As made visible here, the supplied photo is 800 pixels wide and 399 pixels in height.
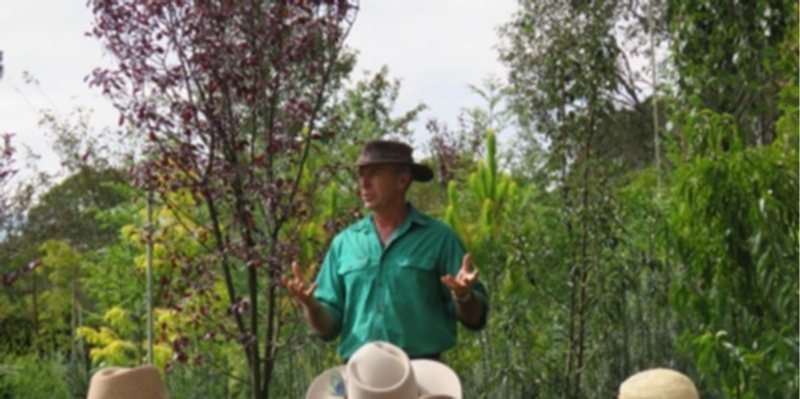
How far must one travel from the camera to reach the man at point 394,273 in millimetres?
4332

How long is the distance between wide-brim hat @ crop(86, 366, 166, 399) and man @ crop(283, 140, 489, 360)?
4.56 feet

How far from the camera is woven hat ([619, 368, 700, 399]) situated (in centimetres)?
263

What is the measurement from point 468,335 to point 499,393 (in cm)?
96

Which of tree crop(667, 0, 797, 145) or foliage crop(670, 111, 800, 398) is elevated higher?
tree crop(667, 0, 797, 145)

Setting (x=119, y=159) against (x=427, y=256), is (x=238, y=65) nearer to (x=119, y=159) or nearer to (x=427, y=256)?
(x=427, y=256)

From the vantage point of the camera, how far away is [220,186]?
263 inches

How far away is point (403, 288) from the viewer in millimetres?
4363

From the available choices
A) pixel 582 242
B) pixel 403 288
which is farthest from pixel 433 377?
pixel 582 242

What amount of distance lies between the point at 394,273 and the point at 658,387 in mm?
1789

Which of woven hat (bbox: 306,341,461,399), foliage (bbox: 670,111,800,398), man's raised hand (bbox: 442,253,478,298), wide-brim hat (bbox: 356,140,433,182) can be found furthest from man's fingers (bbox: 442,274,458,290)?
foliage (bbox: 670,111,800,398)

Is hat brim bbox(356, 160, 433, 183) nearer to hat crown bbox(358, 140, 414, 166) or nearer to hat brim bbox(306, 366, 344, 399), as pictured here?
hat crown bbox(358, 140, 414, 166)

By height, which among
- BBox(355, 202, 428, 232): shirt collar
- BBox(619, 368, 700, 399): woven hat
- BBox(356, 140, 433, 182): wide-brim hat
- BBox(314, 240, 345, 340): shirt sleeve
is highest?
BBox(356, 140, 433, 182): wide-brim hat

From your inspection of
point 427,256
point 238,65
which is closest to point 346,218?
point 238,65

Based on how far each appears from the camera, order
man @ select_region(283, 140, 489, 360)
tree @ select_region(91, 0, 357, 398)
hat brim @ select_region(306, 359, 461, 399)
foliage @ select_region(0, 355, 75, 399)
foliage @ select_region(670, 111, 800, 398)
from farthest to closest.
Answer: foliage @ select_region(0, 355, 75, 399) → tree @ select_region(91, 0, 357, 398) → foliage @ select_region(670, 111, 800, 398) → man @ select_region(283, 140, 489, 360) → hat brim @ select_region(306, 359, 461, 399)
